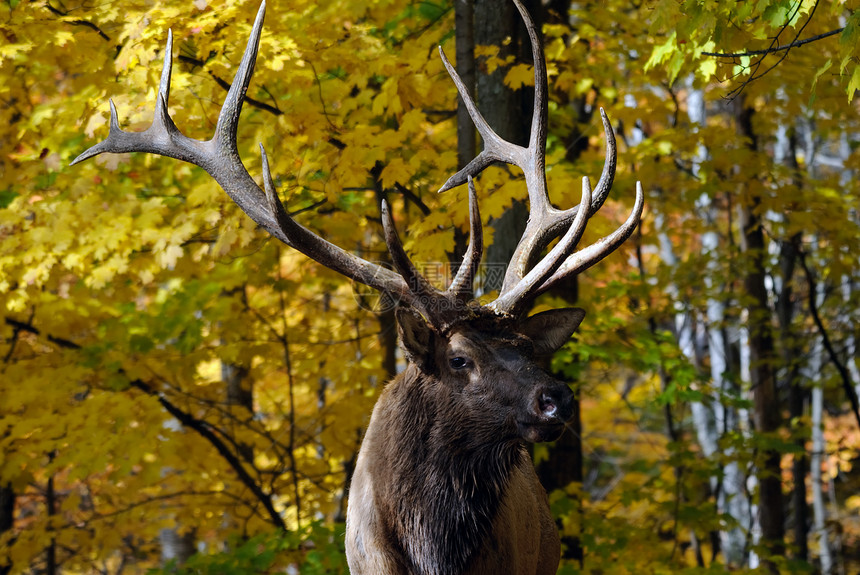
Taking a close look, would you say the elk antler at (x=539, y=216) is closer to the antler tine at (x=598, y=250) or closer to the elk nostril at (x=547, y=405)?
the antler tine at (x=598, y=250)

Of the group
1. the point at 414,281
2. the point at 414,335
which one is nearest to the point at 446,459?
the point at 414,335

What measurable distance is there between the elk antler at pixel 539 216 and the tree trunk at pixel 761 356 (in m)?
4.74

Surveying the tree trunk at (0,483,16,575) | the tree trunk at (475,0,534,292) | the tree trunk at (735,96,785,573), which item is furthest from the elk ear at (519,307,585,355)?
the tree trunk at (0,483,16,575)

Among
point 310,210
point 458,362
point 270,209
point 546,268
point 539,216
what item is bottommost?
point 458,362

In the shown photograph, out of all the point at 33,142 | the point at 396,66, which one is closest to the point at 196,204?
the point at 396,66

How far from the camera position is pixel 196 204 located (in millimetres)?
5656

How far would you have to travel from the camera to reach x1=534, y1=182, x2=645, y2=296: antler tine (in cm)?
382

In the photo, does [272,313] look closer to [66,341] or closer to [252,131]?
[66,341]

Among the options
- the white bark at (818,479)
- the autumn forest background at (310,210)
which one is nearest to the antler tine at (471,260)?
the autumn forest background at (310,210)

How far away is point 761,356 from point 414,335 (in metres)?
6.78

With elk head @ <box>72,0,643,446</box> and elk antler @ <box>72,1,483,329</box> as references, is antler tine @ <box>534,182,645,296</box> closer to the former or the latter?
elk head @ <box>72,0,643,446</box>

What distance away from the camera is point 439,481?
3801 mm

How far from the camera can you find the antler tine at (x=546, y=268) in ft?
12.6

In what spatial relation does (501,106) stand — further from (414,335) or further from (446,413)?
(446,413)
